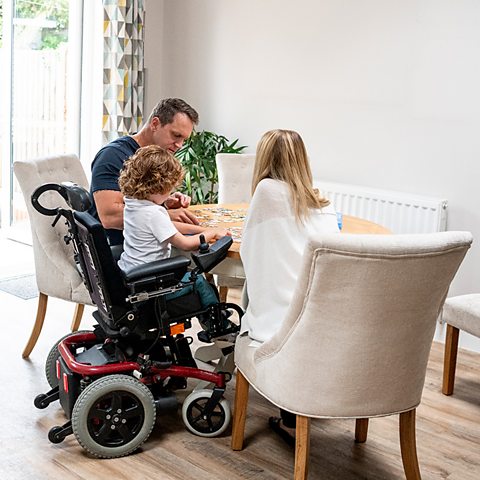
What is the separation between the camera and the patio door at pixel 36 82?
5.72 m

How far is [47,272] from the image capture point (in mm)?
3648

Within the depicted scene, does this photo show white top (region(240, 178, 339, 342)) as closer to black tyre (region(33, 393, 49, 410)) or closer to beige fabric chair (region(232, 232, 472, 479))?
beige fabric chair (region(232, 232, 472, 479))

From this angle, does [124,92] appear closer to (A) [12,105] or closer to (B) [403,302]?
(A) [12,105]

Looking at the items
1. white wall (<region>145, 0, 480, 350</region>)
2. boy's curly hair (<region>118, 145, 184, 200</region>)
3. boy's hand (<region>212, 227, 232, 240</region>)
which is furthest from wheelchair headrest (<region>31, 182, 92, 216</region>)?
white wall (<region>145, 0, 480, 350</region>)

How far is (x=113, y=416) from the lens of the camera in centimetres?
289

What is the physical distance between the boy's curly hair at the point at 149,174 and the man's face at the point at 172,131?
56 cm

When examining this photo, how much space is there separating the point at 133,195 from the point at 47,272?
0.83 metres

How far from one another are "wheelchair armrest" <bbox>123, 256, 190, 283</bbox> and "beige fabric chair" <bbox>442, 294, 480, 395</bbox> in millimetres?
1327

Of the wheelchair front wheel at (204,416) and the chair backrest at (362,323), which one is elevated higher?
the chair backrest at (362,323)

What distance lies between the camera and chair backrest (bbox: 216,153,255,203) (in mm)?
4531

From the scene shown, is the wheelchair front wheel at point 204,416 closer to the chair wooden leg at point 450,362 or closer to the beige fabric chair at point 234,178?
the chair wooden leg at point 450,362

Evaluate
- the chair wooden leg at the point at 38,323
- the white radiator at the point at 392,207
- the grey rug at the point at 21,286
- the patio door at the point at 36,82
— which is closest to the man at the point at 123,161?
the chair wooden leg at the point at 38,323

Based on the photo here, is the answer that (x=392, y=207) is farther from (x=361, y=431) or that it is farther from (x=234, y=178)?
(x=361, y=431)

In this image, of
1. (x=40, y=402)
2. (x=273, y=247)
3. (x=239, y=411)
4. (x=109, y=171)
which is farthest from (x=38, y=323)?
(x=273, y=247)
